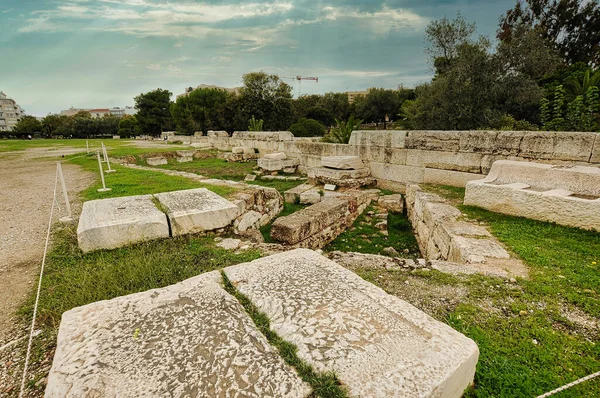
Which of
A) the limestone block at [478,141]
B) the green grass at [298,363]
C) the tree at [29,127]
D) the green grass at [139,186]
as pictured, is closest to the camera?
the green grass at [298,363]

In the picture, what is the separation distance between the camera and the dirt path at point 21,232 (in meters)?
2.17

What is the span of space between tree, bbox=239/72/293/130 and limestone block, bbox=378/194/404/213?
24.4 meters

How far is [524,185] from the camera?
412 centimetres

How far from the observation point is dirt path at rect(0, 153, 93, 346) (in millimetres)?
2168

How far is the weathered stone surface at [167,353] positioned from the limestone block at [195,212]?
5.39 feet

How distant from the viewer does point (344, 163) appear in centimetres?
736

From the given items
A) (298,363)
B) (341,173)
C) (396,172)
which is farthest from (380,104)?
(298,363)

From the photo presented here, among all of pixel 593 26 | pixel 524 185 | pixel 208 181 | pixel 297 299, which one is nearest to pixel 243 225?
pixel 208 181

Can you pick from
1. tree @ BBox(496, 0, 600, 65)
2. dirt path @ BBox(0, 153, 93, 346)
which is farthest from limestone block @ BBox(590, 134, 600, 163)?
tree @ BBox(496, 0, 600, 65)

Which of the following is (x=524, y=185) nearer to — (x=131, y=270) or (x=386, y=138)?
(x=386, y=138)

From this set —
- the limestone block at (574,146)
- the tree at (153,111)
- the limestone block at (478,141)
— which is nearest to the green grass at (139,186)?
the limestone block at (478,141)

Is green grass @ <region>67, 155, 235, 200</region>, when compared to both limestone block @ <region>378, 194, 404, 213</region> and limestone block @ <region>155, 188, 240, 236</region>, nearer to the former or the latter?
limestone block @ <region>155, 188, 240, 236</region>

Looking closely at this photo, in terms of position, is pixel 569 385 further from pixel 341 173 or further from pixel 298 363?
pixel 341 173

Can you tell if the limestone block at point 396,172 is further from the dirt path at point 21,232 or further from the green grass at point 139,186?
the dirt path at point 21,232
